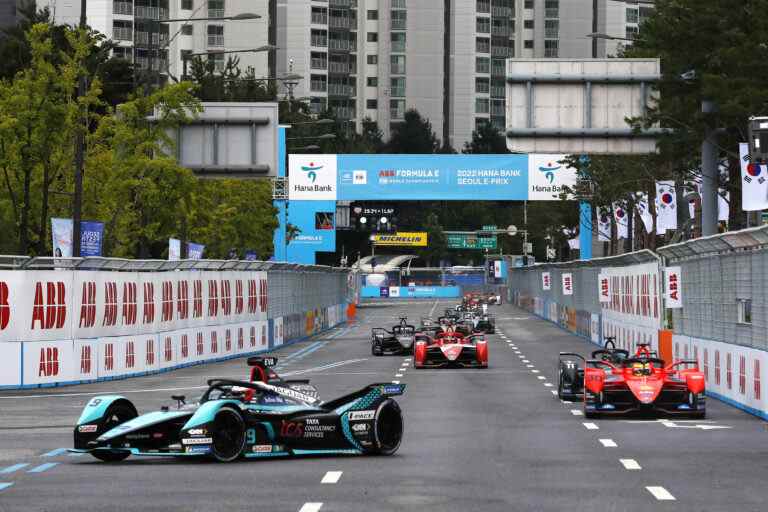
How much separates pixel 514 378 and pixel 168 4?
105 meters

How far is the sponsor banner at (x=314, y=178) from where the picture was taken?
8375 centimetres

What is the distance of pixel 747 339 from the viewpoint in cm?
2605

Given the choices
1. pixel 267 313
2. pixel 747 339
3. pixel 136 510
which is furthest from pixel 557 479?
pixel 267 313

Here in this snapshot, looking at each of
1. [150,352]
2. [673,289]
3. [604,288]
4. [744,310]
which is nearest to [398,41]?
[604,288]

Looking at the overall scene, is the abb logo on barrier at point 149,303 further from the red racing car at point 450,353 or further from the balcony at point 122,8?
the balcony at point 122,8

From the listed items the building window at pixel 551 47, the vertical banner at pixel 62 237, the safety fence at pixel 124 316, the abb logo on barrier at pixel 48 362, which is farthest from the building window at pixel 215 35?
the abb logo on barrier at pixel 48 362

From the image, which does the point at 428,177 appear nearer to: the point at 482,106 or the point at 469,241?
the point at 469,241

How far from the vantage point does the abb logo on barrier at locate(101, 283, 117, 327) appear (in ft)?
118

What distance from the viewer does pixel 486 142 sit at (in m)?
157

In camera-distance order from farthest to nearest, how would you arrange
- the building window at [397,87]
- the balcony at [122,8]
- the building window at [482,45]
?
the building window at [482,45], the building window at [397,87], the balcony at [122,8]

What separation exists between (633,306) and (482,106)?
120162 mm

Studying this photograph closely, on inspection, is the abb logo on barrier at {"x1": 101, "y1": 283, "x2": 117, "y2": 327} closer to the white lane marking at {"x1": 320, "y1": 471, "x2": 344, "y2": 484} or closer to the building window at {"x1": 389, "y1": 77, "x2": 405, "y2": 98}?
the white lane marking at {"x1": 320, "y1": 471, "x2": 344, "y2": 484}

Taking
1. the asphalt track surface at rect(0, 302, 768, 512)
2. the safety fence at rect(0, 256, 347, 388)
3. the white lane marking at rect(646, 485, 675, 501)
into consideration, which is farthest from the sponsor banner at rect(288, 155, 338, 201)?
the white lane marking at rect(646, 485, 675, 501)

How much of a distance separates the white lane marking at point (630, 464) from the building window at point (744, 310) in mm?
8916
